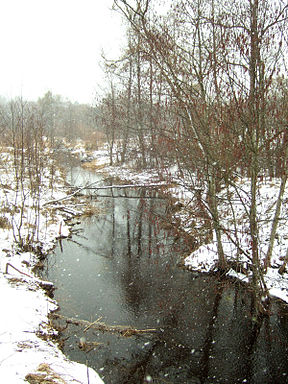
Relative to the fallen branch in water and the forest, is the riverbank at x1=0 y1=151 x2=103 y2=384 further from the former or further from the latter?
the forest

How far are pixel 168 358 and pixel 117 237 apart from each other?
6273mm

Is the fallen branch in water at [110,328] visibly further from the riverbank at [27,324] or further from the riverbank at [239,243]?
the riverbank at [239,243]

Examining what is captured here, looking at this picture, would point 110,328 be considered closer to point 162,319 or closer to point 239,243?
point 162,319

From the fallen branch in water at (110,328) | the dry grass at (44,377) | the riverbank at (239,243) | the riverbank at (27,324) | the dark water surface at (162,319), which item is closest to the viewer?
the dry grass at (44,377)

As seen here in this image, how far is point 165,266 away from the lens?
879 centimetres

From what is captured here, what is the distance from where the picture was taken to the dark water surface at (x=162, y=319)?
16.5 ft

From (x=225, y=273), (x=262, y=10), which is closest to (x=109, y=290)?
(x=225, y=273)

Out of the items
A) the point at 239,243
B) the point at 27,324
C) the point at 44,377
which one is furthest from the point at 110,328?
the point at 239,243

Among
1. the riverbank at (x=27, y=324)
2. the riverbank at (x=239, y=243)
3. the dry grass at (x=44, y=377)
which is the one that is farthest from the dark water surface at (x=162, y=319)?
the dry grass at (x=44, y=377)

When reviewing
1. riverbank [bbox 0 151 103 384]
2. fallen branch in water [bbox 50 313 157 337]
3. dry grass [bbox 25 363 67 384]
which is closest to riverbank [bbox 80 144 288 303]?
fallen branch in water [bbox 50 313 157 337]

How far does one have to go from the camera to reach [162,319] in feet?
21.0

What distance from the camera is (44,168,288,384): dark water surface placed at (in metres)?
5.04

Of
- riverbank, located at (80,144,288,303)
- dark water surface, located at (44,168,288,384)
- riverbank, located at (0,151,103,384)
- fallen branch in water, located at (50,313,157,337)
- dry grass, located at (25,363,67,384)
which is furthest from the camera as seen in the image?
riverbank, located at (80,144,288,303)

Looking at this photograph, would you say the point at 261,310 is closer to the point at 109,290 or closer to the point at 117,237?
the point at 109,290
